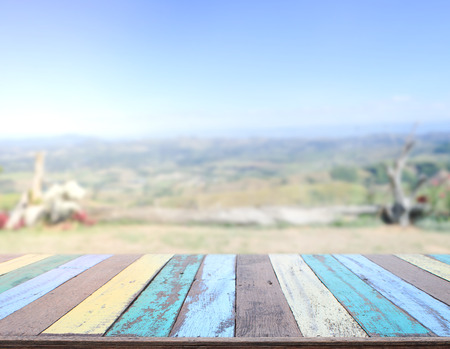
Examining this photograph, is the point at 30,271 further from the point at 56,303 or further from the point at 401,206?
the point at 401,206

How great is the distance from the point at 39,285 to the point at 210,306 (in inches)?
20.8

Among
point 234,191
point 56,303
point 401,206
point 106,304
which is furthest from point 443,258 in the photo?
point 234,191

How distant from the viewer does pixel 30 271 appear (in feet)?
3.85

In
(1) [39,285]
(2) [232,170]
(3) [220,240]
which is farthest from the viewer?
(2) [232,170]

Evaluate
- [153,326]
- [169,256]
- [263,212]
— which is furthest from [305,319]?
[263,212]

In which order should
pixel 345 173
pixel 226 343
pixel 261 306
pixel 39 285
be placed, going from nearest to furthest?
1. pixel 226 343
2. pixel 261 306
3. pixel 39 285
4. pixel 345 173

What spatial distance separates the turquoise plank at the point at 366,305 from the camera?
0.74m

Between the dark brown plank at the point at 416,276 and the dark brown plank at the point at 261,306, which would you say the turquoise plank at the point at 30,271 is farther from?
the dark brown plank at the point at 416,276

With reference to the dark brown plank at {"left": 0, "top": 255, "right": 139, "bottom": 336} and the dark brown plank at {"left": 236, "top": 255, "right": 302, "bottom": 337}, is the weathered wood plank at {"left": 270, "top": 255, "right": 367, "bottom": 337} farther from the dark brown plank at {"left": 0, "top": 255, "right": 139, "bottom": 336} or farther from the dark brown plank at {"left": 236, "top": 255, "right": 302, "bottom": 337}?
the dark brown plank at {"left": 0, "top": 255, "right": 139, "bottom": 336}

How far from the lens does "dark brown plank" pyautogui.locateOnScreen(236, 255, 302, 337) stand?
72 cm

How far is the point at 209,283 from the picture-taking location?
3.35ft

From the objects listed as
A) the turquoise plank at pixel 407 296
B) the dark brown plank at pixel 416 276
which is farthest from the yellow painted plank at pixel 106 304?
the dark brown plank at pixel 416 276

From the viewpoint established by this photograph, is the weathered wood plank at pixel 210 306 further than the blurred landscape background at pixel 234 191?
No

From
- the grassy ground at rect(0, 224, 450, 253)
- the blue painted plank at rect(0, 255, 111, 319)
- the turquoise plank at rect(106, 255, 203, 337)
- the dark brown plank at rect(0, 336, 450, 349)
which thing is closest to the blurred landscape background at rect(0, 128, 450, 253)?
the grassy ground at rect(0, 224, 450, 253)
